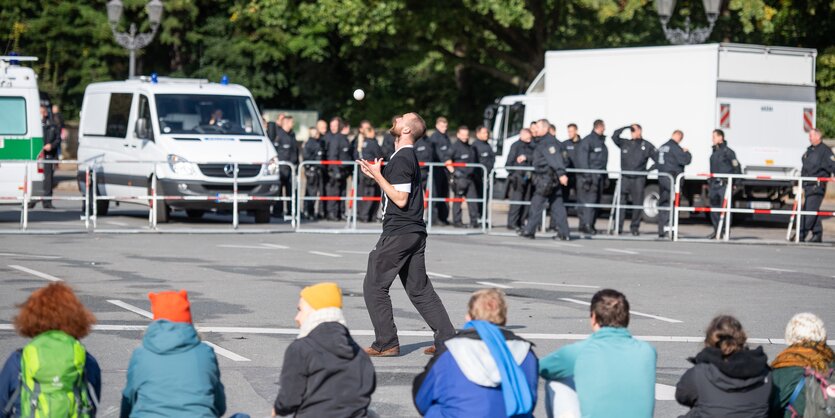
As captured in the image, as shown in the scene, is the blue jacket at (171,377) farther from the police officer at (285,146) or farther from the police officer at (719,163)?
the police officer at (285,146)

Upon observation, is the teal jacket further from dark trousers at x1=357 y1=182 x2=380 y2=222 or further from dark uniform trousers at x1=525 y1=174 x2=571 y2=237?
dark trousers at x1=357 y1=182 x2=380 y2=222

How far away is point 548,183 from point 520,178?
2267 millimetres

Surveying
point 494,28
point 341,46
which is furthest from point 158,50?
point 494,28

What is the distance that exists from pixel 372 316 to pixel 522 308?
317 cm

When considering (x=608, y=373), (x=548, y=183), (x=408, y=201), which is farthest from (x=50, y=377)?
(x=548, y=183)

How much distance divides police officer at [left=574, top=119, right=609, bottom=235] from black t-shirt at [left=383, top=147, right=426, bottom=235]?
39.9 feet

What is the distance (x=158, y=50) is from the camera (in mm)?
45531

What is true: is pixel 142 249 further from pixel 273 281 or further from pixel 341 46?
pixel 341 46

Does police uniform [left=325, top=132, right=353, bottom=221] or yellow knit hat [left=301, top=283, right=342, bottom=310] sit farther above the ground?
police uniform [left=325, top=132, right=353, bottom=221]

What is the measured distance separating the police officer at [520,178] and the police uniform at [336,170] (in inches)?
124

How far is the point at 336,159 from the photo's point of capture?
23.3 metres

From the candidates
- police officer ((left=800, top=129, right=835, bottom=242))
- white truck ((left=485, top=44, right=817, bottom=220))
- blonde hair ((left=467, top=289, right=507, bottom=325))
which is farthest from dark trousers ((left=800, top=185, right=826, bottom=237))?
blonde hair ((left=467, top=289, right=507, bottom=325))

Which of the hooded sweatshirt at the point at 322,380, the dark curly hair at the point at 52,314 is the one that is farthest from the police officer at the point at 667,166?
the dark curly hair at the point at 52,314

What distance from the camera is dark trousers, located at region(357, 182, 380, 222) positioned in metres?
23.3
